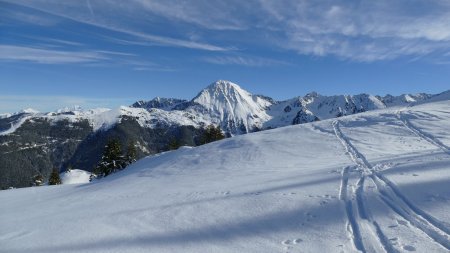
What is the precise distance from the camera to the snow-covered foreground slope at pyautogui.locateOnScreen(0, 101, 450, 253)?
10.8 m

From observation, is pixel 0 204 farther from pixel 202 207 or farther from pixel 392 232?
pixel 392 232

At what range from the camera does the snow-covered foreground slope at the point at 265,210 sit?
10.8 meters

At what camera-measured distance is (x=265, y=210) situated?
13.8 metres

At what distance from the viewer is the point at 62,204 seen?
68.5 ft

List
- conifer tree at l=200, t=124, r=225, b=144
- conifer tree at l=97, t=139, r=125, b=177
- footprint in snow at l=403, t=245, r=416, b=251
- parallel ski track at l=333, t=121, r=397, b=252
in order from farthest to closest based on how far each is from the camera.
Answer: conifer tree at l=200, t=124, r=225, b=144, conifer tree at l=97, t=139, r=125, b=177, parallel ski track at l=333, t=121, r=397, b=252, footprint in snow at l=403, t=245, r=416, b=251

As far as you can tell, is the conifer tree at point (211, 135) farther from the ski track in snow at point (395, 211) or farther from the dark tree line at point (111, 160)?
the ski track in snow at point (395, 211)

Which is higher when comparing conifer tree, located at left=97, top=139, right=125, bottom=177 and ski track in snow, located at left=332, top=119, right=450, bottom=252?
ski track in snow, located at left=332, top=119, right=450, bottom=252

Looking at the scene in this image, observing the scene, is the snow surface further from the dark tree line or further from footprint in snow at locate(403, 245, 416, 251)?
footprint in snow at locate(403, 245, 416, 251)

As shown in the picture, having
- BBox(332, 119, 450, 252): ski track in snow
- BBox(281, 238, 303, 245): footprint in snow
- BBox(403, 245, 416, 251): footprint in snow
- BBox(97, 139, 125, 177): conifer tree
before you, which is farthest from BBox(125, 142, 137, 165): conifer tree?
BBox(403, 245, 416, 251): footprint in snow

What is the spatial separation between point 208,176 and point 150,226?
1141 cm

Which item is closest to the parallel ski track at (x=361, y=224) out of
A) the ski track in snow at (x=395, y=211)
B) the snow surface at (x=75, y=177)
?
the ski track in snow at (x=395, y=211)

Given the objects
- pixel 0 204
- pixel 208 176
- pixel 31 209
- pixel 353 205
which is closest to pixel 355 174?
pixel 353 205

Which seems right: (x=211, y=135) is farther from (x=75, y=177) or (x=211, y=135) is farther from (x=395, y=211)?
(x=395, y=211)

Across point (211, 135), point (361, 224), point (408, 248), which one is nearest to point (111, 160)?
point (211, 135)
